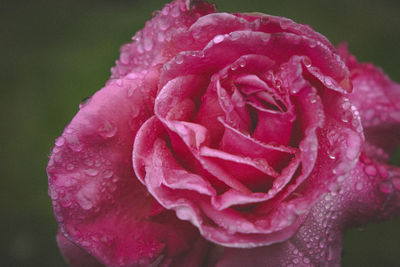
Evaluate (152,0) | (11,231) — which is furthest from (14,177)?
(152,0)

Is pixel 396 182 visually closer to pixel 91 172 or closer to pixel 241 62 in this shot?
pixel 241 62

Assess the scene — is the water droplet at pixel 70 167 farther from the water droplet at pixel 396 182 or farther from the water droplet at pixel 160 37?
the water droplet at pixel 396 182

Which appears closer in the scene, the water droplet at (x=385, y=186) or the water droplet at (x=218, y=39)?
the water droplet at (x=218, y=39)

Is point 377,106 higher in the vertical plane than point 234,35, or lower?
lower

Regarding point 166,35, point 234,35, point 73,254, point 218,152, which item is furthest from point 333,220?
point 73,254

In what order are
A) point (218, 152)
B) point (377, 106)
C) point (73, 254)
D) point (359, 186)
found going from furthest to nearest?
point (377, 106) < point (73, 254) < point (359, 186) < point (218, 152)

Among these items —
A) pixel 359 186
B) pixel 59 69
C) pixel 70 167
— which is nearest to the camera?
pixel 70 167

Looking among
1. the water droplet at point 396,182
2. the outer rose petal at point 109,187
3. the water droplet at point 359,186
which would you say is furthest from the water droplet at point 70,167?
the water droplet at point 396,182
